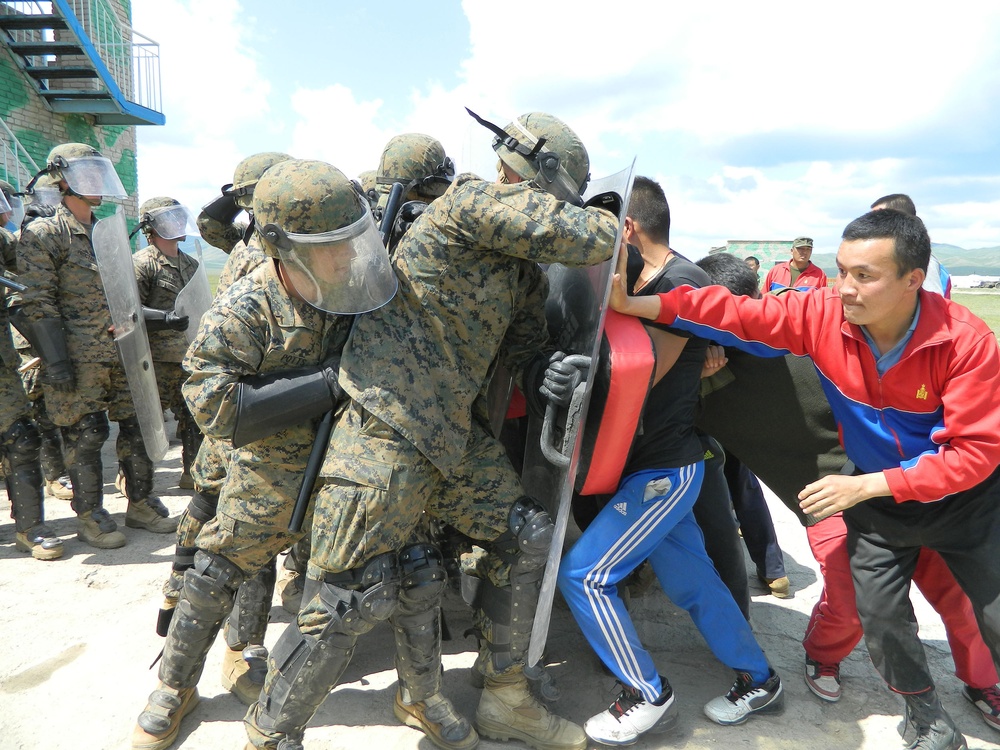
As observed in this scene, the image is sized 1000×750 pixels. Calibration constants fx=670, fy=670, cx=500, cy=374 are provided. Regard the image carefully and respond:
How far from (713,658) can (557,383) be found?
160 centimetres

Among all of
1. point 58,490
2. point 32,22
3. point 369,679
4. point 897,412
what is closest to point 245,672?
point 369,679

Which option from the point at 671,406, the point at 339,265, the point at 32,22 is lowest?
the point at 671,406

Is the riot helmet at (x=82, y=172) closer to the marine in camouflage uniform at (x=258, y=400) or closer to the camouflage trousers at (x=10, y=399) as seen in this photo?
the camouflage trousers at (x=10, y=399)

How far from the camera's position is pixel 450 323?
2.20 meters

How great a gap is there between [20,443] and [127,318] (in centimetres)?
A: 108

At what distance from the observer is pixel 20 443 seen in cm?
394

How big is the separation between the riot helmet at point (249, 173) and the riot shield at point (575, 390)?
1.68m

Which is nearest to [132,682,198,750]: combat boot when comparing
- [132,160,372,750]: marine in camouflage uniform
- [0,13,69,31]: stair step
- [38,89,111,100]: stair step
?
[132,160,372,750]: marine in camouflage uniform

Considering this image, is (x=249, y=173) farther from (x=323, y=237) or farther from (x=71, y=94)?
(x=71, y=94)

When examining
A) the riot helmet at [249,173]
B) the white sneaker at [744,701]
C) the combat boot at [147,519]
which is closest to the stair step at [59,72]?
the combat boot at [147,519]

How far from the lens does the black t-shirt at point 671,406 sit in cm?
237

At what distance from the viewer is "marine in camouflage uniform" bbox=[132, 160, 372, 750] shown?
200cm

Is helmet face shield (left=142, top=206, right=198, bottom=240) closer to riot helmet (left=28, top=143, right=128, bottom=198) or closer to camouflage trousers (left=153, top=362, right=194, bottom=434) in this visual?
riot helmet (left=28, top=143, right=128, bottom=198)

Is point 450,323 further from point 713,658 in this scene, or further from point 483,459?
point 713,658
